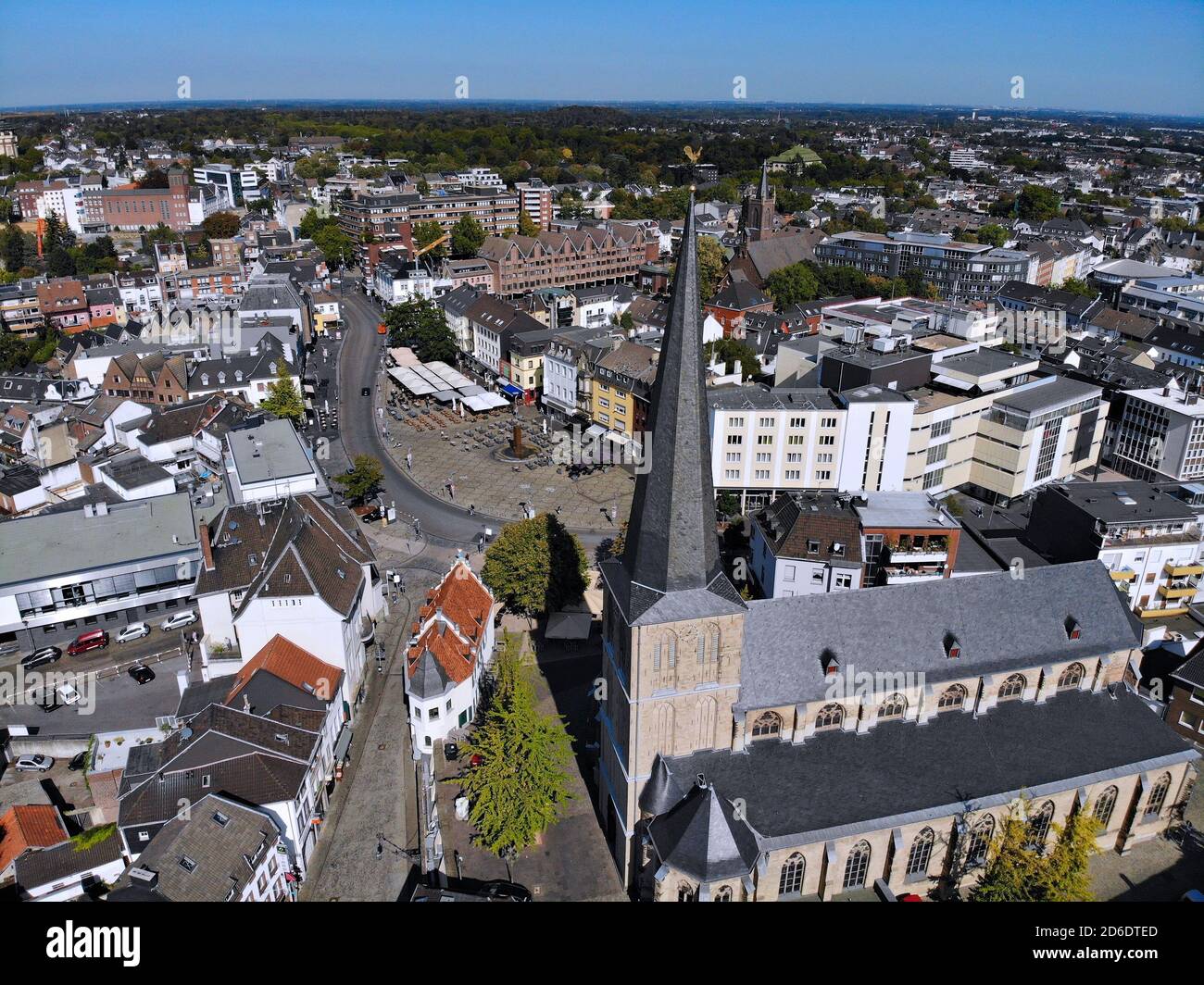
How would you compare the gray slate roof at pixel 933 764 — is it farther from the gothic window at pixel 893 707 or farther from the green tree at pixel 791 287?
the green tree at pixel 791 287

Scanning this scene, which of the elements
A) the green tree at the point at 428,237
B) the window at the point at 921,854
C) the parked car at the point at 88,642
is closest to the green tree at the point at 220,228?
the green tree at the point at 428,237

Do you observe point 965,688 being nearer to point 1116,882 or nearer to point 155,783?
point 1116,882

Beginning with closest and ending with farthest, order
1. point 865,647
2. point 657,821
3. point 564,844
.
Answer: point 657,821 → point 865,647 → point 564,844

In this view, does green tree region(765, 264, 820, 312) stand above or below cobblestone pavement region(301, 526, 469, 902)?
above

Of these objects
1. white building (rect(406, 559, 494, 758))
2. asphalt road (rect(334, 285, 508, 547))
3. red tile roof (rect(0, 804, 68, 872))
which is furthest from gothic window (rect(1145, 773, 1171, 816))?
red tile roof (rect(0, 804, 68, 872))

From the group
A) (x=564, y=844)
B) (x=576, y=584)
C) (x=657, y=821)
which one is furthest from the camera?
(x=576, y=584)

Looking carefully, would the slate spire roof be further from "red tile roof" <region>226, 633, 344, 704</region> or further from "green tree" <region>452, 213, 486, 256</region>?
"green tree" <region>452, 213, 486, 256</region>
